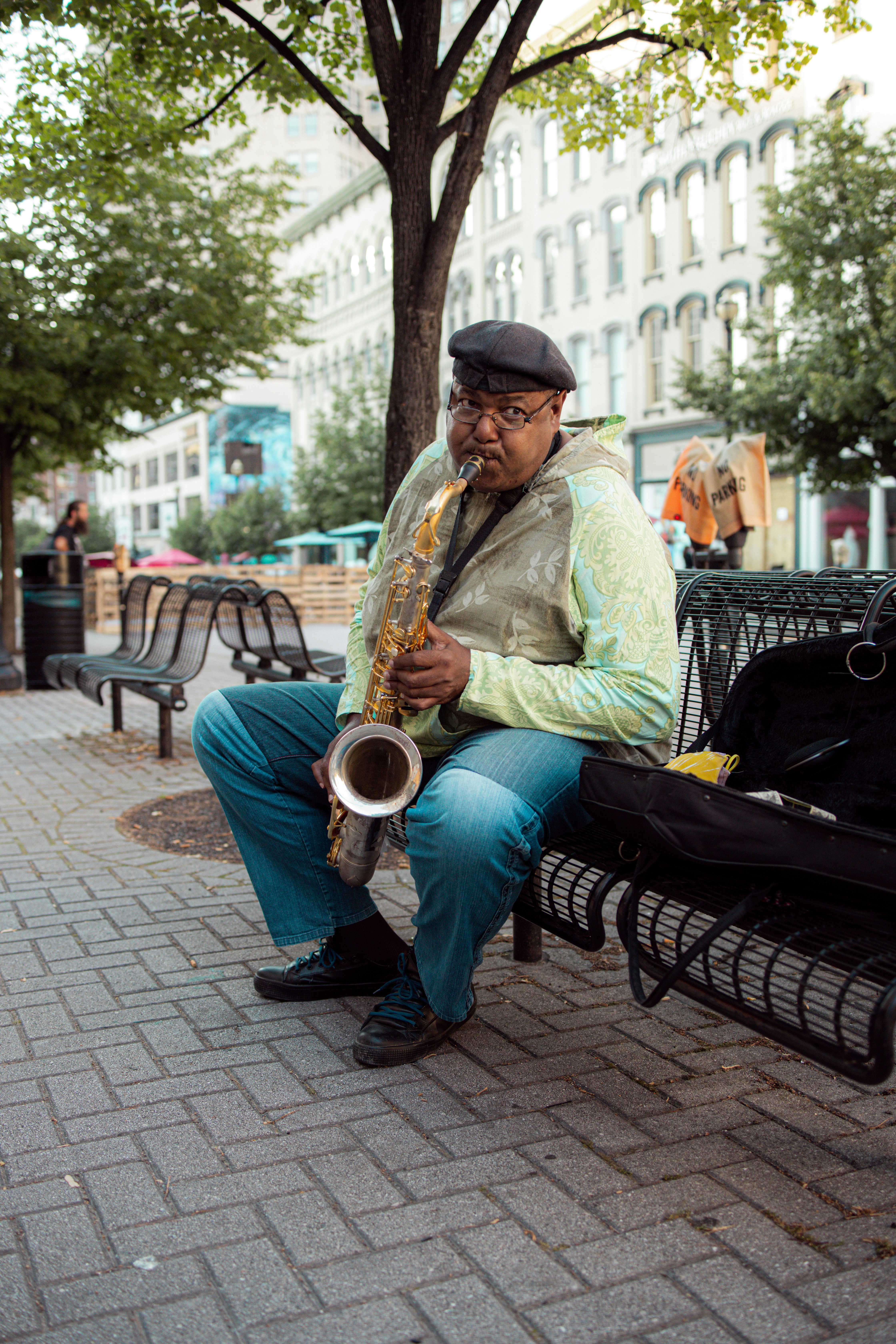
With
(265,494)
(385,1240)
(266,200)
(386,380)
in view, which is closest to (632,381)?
(386,380)

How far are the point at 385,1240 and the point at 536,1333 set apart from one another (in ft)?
1.20

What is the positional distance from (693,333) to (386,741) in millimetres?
31363

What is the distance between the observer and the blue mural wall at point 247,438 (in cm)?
8031

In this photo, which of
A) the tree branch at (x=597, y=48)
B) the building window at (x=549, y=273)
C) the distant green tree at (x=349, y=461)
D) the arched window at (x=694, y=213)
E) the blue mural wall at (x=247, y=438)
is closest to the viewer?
the tree branch at (x=597, y=48)

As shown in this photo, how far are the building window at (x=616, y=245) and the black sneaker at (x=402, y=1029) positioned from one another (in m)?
34.2

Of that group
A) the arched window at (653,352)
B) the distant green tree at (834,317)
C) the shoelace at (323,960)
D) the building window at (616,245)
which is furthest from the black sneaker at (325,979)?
the building window at (616,245)

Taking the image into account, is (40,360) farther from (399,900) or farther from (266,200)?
(399,900)

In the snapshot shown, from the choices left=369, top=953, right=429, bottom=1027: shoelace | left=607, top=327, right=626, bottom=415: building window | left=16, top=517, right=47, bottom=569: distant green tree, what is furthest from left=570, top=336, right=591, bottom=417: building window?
left=16, top=517, right=47, bottom=569: distant green tree

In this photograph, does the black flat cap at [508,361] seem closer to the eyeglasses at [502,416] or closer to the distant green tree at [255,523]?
the eyeglasses at [502,416]

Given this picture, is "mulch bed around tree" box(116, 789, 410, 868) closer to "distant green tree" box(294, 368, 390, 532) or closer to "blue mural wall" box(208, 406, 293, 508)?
"distant green tree" box(294, 368, 390, 532)

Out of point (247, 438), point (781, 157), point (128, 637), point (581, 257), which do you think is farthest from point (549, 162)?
point (247, 438)

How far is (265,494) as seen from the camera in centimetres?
5772

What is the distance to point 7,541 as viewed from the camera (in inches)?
619

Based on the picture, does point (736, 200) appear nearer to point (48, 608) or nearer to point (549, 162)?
point (549, 162)
